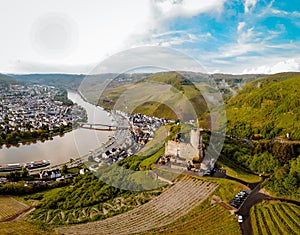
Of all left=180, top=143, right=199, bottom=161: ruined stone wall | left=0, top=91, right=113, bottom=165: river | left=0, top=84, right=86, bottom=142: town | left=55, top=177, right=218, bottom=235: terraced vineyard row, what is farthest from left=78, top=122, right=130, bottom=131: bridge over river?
left=55, top=177, right=218, bottom=235: terraced vineyard row

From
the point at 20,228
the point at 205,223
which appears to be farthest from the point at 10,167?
the point at 205,223

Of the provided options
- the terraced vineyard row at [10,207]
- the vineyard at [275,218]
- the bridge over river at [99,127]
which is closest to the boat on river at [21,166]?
the terraced vineyard row at [10,207]

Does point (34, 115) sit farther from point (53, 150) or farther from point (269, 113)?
point (269, 113)

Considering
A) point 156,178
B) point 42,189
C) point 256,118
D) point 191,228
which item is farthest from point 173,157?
point 256,118

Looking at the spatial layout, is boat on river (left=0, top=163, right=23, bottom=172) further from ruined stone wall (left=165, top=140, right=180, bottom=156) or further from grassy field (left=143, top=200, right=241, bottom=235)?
grassy field (left=143, top=200, right=241, bottom=235)

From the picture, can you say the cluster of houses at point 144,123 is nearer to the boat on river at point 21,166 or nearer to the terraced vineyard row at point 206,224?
the boat on river at point 21,166
